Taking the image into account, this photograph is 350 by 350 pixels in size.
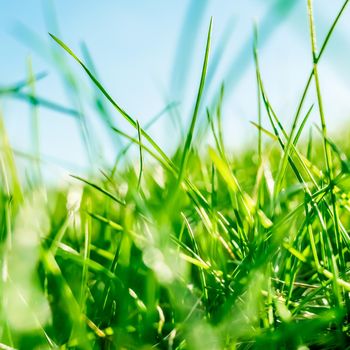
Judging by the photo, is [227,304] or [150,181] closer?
[227,304]

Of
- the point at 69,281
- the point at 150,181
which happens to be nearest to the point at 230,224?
the point at 69,281

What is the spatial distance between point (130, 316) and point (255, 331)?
4.9 inches

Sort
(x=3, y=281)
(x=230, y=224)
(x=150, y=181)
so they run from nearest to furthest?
1. (x=3, y=281)
2. (x=230, y=224)
3. (x=150, y=181)

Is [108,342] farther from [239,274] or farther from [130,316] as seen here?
[239,274]

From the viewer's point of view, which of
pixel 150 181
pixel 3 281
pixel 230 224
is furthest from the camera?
pixel 150 181

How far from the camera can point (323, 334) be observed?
409 mm

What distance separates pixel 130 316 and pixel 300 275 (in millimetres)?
222

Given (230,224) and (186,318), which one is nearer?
(186,318)

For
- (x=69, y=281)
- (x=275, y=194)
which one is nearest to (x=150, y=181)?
(x=69, y=281)

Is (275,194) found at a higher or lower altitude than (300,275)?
higher

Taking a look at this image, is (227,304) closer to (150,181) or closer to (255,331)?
(255,331)

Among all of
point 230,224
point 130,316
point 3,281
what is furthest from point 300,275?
point 3,281

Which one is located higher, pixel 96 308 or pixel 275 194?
pixel 275 194

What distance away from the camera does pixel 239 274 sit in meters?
0.41
